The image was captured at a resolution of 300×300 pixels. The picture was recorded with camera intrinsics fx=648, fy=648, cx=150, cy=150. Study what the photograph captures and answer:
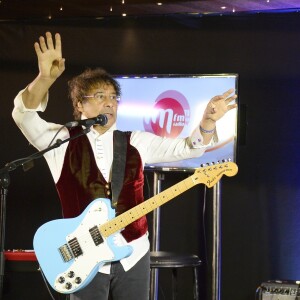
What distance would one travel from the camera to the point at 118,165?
3.23 metres

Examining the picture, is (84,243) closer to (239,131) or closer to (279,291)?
(279,291)

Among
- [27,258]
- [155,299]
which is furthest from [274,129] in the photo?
[27,258]

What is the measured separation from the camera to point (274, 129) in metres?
5.26

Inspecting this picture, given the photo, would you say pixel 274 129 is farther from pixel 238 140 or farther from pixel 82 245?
pixel 82 245

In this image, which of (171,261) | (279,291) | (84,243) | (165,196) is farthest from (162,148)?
(279,291)

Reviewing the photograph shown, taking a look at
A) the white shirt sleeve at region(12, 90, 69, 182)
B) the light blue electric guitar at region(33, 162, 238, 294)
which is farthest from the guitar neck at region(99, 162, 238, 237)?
the white shirt sleeve at region(12, 90, 69, 182)

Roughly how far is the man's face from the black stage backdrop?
73.9 inches

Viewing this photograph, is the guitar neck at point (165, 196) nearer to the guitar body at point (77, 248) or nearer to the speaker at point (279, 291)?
the guitar body at point (77, 248)

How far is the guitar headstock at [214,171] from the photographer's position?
3359 millimetres

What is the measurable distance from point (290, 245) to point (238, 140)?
0.97 meters

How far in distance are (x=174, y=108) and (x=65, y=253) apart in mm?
2231

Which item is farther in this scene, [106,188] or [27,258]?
[27,258]

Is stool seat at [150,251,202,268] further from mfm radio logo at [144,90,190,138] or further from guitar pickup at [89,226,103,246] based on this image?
guitar pickup at [89,226,103,246]

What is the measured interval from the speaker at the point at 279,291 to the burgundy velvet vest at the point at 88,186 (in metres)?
1.60
